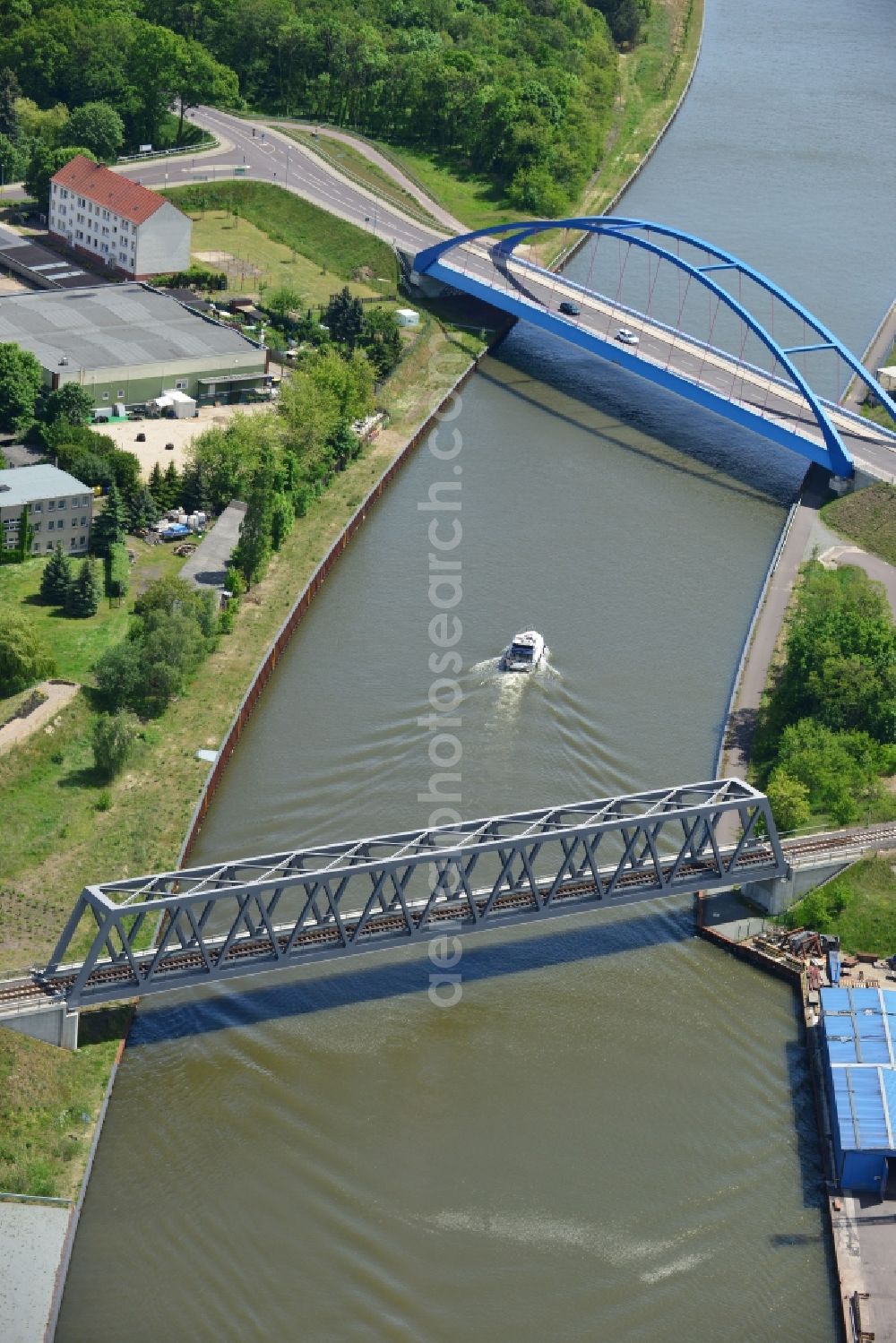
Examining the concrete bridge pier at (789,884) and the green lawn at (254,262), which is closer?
the concrete bridge pier at (789,884)

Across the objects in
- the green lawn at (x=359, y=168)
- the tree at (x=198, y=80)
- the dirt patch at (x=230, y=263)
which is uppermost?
the tree at (x=198, y=80)

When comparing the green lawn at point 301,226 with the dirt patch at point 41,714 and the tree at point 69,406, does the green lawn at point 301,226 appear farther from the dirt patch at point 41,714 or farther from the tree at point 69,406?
the dirt patch at point 41,714

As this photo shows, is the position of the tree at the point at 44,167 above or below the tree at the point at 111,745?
above

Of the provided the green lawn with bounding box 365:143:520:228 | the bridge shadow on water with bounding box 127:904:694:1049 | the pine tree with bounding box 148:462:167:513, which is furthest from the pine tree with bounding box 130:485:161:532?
the green lawn with bounding box 365:143:520:228

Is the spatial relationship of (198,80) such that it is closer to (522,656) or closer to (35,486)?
(35,486)

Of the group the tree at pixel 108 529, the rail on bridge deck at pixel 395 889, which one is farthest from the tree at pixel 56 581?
the rail on bridge deck at pixel 395 889

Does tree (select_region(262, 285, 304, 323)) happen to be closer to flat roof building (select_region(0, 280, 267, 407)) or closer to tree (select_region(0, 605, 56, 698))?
flat roof building (select_region(0, 280, 267, 407))

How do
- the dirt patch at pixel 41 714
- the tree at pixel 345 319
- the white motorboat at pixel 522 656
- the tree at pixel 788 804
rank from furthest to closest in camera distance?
the tree at pixel 345 319, the white motorboat at pixel 522 656, the dirt patch at pixel 41 714, the tree at pixel 788 804

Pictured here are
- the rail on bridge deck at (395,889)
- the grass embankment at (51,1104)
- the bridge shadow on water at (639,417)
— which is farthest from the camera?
the bridge shadow on water at (639,417)
